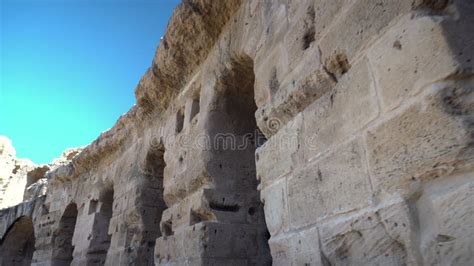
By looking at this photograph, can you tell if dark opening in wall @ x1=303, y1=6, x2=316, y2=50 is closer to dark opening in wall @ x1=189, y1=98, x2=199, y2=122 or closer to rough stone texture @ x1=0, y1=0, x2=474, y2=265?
rough stone texture @ x1=0, y1=0, x2=474, y2=265

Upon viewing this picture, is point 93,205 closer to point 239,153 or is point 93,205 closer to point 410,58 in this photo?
point 239,153

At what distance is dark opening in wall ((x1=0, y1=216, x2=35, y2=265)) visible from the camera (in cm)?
863

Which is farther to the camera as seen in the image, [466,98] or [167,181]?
[167,181]

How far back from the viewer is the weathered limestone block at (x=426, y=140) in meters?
1.04

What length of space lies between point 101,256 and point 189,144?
2.90 meters

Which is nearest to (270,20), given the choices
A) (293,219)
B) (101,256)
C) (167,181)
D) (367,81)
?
(367,81)

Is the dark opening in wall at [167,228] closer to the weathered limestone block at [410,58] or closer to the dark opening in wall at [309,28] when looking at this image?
the dark opening in wall at [309,28]

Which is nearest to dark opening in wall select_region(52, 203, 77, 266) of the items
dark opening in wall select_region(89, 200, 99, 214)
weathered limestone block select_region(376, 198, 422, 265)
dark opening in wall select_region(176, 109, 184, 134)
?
dark opening in wall select_region(89, 200, 99, 214)

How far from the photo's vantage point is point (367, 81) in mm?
1395

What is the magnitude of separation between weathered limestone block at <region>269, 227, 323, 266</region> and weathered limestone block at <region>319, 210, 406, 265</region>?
5cm

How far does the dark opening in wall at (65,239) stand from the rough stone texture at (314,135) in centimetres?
262

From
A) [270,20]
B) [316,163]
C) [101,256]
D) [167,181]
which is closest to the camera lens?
[316,163]

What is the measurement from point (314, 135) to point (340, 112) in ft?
0.64

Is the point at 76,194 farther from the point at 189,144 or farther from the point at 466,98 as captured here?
the point at 466,98
